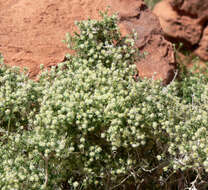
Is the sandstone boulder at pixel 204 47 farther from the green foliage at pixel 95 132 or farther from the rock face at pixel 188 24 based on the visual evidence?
the green foliage at pixel 95 132

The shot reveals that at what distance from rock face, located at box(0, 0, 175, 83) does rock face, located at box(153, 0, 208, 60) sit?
86.2 inches

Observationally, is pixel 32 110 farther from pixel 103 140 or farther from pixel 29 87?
pixel 103 140

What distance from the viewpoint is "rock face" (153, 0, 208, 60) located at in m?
7.58

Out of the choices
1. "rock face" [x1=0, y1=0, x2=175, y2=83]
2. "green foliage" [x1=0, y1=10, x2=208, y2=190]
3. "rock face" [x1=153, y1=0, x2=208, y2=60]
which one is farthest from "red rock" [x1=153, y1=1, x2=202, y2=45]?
"green foliage" [x1=0, y1=10, x2=208, y2=190]

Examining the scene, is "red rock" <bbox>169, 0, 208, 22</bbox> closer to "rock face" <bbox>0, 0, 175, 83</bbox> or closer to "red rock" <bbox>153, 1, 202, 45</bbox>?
"red rock" <bbox>153, 1, 202, 45</bbox>

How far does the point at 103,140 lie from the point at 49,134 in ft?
1.66

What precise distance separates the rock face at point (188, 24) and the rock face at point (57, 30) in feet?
7.18

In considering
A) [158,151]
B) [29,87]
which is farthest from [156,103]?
[29,87]

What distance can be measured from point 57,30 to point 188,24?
337cm

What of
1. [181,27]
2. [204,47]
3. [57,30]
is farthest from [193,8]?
[57,30]

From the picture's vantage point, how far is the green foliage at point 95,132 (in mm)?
3557

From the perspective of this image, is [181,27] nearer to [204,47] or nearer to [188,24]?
[188,24]

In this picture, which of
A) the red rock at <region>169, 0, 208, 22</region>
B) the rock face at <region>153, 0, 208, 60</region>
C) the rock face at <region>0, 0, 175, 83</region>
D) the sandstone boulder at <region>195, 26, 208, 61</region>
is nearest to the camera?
the rock face at <region>0, 0, 175, 83</region>

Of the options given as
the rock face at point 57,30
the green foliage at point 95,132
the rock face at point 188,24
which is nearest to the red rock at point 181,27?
the rock face at point 188,24
